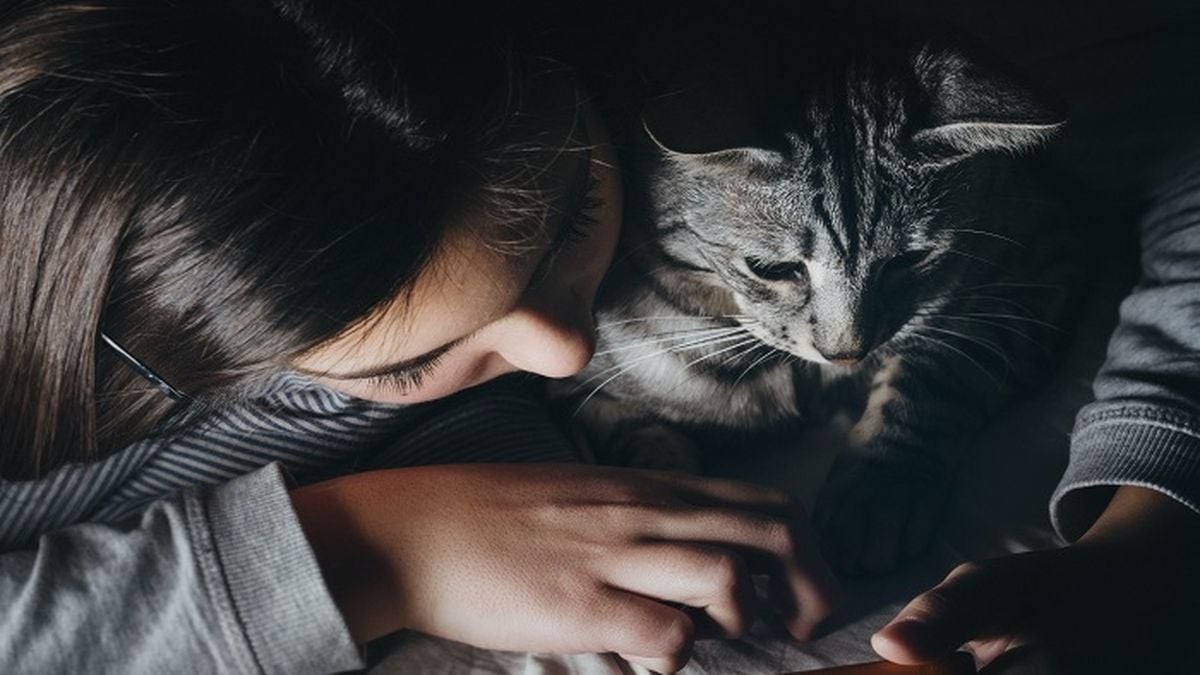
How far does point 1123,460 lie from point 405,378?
34 cm

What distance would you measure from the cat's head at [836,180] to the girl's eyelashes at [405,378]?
0.51 ft

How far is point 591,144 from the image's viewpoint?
1.75ft

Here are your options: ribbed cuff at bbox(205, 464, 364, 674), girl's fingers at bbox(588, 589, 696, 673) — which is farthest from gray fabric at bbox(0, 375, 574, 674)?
girl's fingers at bbox(588, 589, 696, 673)

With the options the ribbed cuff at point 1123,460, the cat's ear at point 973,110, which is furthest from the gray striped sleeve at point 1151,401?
the cat's ear at point 973,110

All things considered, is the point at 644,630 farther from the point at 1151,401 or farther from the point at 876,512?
the point at 1151,401

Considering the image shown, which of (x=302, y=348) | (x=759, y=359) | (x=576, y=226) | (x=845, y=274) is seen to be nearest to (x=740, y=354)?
(x=759, y=359)

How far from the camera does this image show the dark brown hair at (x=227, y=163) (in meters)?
0.41

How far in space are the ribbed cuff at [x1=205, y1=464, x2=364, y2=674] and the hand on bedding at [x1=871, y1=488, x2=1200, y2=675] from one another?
0.79 ft

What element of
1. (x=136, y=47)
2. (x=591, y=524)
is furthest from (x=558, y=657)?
(x=136, y=47)

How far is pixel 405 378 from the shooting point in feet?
1.72

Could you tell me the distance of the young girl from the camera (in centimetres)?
41

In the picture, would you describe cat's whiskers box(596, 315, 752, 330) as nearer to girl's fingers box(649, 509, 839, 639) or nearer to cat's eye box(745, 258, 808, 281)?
cat's eye box(745, 258, 808, 281)

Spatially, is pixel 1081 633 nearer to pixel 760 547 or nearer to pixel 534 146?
pixel 760 547

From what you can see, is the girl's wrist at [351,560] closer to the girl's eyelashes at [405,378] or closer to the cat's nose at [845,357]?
the girl's eyelashes at [405,378]
